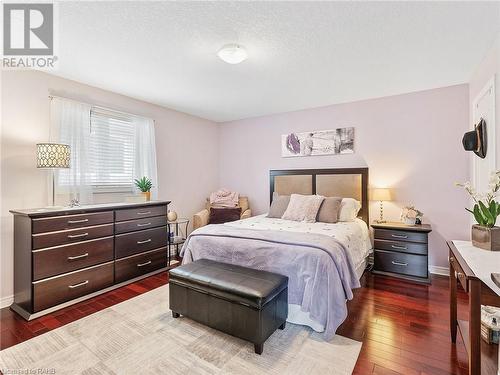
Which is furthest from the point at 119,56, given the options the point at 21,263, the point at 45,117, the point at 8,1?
the point at 21,263

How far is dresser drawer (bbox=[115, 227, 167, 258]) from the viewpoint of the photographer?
298 centimetres

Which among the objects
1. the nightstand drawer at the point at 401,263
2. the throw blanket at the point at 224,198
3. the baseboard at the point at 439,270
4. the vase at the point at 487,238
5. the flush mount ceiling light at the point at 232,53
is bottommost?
the baseboard at the point at 439,270

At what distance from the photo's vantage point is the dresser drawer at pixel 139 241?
2984mm

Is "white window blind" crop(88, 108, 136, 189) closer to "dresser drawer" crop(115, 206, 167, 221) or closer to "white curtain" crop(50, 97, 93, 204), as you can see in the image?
"white curtain" crop(50, 97, 93, 204)

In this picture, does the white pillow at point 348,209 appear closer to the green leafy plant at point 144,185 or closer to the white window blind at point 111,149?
the green leafy plant at point 144,185

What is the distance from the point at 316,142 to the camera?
4230 millimetres

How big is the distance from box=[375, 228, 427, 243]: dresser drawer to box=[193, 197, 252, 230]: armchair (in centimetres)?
217

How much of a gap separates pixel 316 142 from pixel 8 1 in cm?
379

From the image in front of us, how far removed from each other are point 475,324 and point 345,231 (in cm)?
150

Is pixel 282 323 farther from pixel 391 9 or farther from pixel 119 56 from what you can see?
pixel 119 56

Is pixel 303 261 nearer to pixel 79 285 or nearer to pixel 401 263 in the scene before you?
pixel 401 263

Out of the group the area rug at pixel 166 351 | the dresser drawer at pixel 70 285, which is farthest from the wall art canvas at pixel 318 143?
the dresser drawer at pixel 70 285

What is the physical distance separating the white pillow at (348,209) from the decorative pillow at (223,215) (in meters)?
1.78

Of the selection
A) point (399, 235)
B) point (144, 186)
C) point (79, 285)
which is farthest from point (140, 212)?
point (399, 235)
